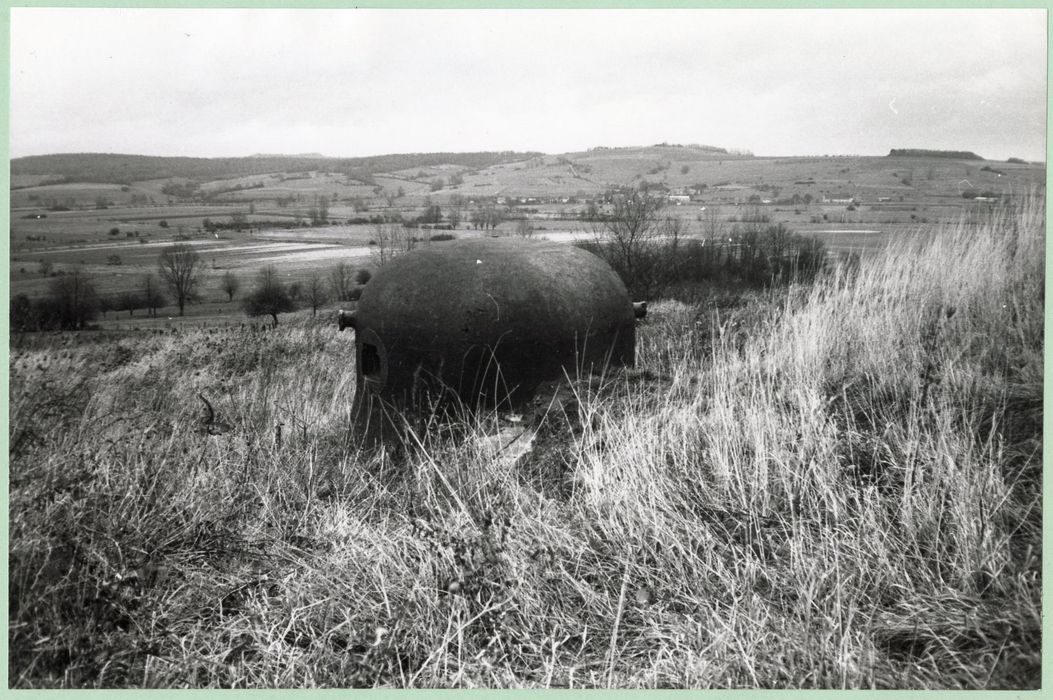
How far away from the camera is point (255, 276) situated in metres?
9.91

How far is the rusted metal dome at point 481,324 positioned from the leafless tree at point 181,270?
16.6 ft

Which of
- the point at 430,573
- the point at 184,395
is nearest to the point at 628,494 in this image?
the point at 430,573

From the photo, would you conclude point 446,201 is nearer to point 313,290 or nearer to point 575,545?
point 313,290

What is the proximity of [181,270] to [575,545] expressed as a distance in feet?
24.7

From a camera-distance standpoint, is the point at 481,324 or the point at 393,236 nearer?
the point at 481,324

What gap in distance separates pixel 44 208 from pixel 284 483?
124 inches

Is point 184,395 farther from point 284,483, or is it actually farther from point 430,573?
point 430,573

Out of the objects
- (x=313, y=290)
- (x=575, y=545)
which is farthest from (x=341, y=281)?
(x=575, y=545)

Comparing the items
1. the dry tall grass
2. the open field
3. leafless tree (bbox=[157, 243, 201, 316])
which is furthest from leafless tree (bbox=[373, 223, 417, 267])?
the dry tall grass

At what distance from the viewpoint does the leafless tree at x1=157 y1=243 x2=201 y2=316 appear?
28.2 ft

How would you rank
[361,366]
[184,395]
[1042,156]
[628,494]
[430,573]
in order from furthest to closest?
[184,395] < [361,366] < [1042,156] < [628,494] < [430,573]

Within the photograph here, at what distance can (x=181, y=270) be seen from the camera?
8906mm

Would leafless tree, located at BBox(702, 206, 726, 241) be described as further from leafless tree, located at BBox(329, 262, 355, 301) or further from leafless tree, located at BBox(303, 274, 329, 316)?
leafless tree, located at BBox(303, 274, 329, 316)

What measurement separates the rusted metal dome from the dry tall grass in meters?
0.27
